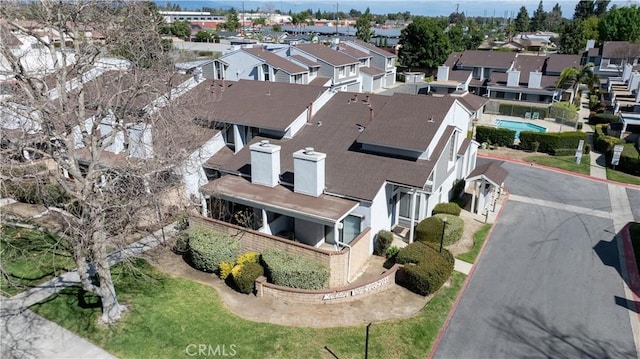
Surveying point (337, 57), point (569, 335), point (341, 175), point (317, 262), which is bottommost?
point (569, 335)

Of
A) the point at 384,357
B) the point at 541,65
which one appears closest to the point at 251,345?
the point at 384,357

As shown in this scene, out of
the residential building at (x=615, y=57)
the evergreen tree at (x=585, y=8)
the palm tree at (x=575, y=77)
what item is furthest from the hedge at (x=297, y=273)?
the evergreen tree at (x=585, y=8)

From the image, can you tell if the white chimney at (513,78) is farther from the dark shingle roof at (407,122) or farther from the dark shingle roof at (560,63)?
the dark shingle roof at (407,122)

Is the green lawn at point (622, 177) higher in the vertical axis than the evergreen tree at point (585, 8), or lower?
lower

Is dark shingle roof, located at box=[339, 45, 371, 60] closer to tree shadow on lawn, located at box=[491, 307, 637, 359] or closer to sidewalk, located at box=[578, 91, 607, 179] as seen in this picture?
sidewalk, located at box=[578, 91, 607, 179]

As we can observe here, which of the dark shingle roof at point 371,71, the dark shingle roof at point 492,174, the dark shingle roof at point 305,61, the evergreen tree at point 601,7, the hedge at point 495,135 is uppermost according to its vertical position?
the evergreen tree at point 601,7

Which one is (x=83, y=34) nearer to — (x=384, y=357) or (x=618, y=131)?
(x=384, y=357)

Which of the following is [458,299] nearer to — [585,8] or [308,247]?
[308,247]
